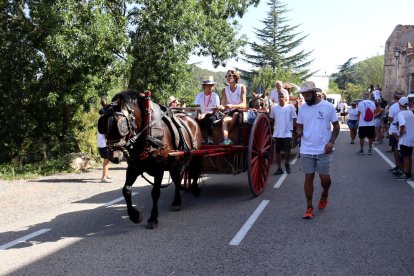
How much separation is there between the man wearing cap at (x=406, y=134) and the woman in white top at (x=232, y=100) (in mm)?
3751

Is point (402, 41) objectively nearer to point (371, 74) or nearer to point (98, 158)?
point (371, 74)

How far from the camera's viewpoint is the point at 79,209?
288 inches

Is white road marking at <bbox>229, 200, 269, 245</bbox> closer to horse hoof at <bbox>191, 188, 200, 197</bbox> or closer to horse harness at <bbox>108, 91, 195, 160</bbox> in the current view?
horse hoof at <bbox>191, 188, 200, 197</bbox>

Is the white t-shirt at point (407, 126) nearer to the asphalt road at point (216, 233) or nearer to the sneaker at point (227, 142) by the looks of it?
the asphalt road at point (216, 233)

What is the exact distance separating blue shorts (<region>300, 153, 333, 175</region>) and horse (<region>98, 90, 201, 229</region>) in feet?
5.83

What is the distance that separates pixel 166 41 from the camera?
14.3 meters

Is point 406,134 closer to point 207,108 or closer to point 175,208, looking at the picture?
point 207,108

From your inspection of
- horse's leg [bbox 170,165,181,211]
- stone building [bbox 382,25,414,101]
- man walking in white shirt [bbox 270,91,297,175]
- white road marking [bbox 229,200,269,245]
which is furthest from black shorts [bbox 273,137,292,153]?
stone building [bbox 382,25,414,101]

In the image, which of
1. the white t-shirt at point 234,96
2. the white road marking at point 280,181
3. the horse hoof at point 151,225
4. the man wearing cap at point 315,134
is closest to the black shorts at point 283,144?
the white road marking at point 280,181

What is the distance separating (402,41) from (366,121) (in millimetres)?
37267

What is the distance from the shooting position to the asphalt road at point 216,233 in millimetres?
4523

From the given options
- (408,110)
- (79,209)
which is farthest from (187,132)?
(408,110)

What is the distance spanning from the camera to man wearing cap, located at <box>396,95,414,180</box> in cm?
934

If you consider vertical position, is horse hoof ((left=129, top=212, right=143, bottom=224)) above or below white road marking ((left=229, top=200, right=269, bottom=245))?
above
